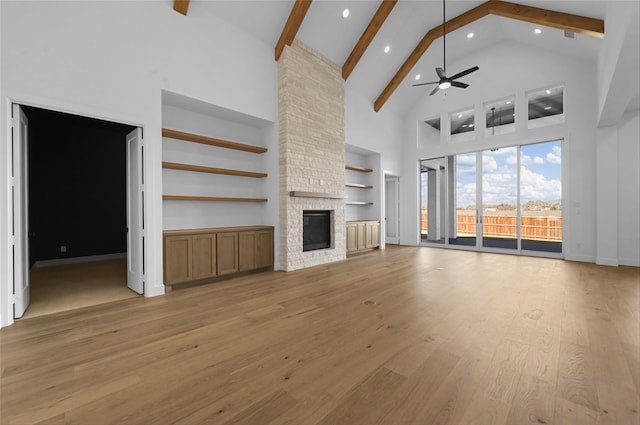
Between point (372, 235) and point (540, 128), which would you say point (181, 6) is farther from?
point (540, 128)

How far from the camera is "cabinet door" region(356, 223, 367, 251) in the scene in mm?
7434

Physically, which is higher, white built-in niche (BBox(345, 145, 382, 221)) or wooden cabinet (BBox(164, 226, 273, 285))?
white built-in niche (BBox(345, 145, 382, 221))

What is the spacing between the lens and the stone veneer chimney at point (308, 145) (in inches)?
208

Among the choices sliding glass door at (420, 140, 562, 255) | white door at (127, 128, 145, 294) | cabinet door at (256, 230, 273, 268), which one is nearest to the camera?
white door at (127, 128, 145, 294)

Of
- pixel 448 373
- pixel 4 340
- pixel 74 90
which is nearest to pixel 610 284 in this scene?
pixel 448 373

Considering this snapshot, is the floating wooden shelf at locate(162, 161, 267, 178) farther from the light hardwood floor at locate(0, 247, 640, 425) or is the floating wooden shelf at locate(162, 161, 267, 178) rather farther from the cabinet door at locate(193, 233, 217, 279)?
the light hardwood floor at locate(0, 247, 640, 425)

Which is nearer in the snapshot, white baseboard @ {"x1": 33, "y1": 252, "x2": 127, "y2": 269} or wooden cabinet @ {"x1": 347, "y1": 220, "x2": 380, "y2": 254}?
white baseboard @ {"x1": 33, "y1": 252, "x2": 127, "y2": 269}

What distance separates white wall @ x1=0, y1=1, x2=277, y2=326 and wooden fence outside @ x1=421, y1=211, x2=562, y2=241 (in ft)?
22.3

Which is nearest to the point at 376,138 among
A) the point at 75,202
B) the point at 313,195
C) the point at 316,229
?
the point at 313,195

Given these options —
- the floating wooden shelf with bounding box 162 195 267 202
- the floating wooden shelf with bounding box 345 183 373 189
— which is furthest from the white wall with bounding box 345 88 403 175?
the floating wooden shelf with bounding box 162 195 267 202

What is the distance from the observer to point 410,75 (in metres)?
Result: 7.84

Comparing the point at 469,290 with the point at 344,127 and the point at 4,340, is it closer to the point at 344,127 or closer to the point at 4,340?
the point at 344,127

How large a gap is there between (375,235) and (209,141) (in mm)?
5292

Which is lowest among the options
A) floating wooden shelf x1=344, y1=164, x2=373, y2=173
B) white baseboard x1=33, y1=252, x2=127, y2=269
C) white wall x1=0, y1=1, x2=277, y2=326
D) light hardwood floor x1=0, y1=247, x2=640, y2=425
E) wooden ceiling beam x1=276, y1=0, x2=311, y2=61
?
light hardwood floor x1=0, y1=247, x2=640, y2=425
